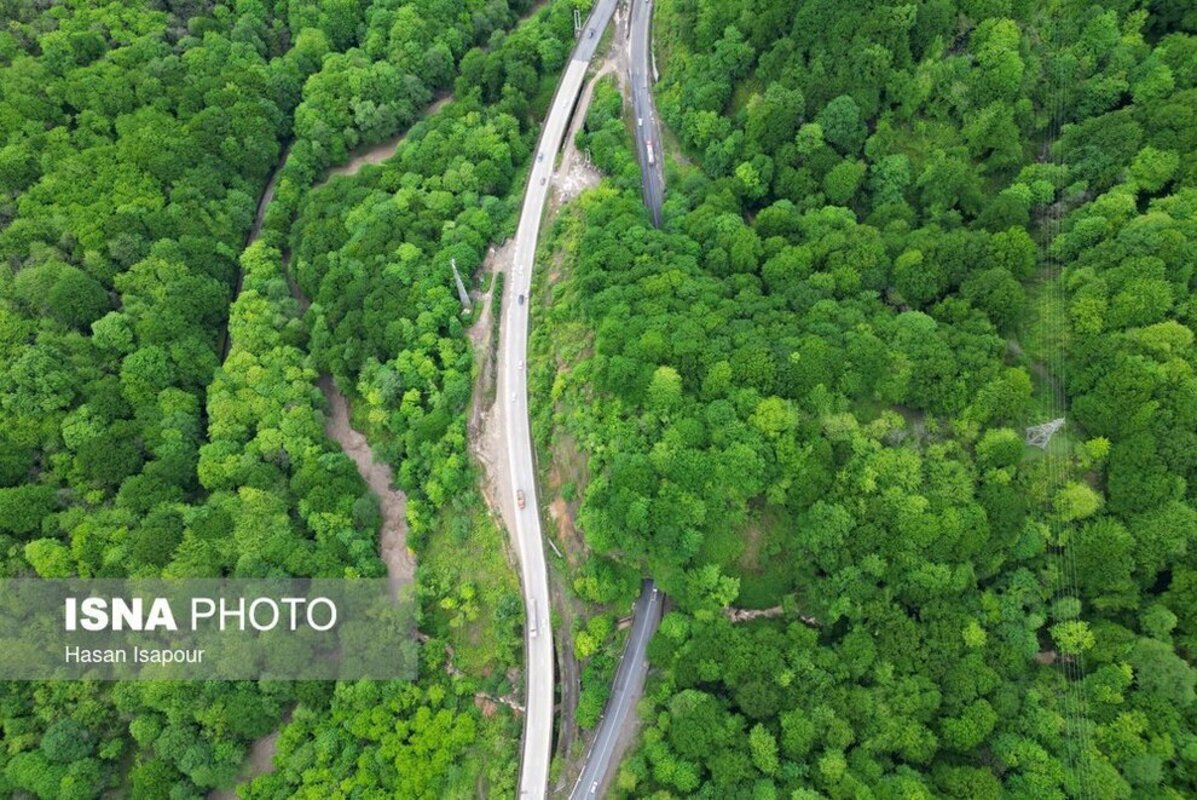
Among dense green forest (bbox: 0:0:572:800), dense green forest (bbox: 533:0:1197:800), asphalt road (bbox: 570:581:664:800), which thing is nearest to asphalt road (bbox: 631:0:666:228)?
dense green forest (bbox: 533:0:1197:800)

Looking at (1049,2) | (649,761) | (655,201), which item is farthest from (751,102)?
(649,761)

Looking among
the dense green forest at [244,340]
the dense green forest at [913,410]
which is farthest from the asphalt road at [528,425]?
the dense green forest at [913,410]

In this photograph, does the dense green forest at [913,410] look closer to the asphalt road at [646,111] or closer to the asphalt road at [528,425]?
the asphalt road at [528,425]

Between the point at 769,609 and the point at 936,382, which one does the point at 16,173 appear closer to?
the point at 769,609

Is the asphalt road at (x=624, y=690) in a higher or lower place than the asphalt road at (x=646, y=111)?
lower

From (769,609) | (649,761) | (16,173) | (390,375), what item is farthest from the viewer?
(16,173)

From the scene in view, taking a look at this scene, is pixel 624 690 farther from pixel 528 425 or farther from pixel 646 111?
pixel 646 111

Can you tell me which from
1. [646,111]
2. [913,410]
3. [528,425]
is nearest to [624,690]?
[528,425]
